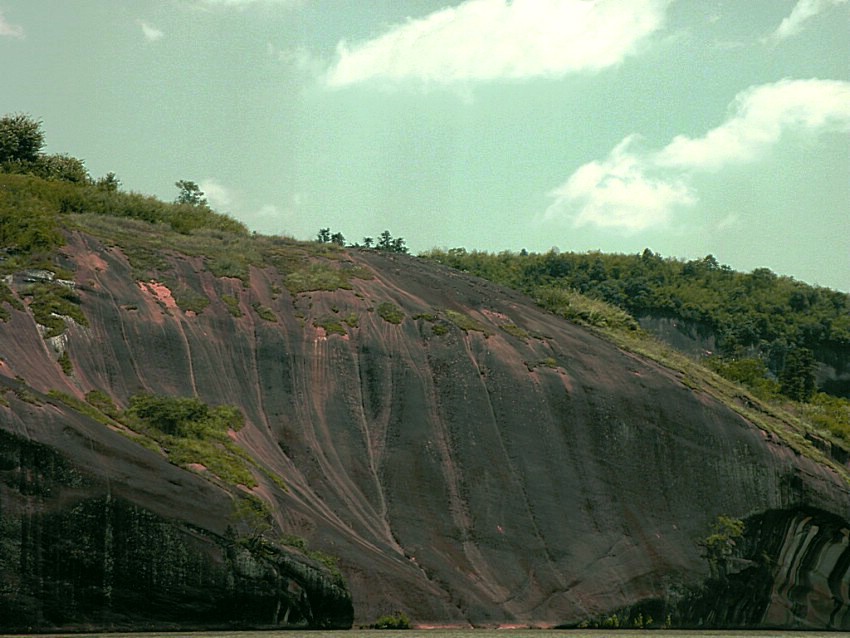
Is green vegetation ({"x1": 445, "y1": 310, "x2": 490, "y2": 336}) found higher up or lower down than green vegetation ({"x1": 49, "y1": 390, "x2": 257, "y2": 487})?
higher up

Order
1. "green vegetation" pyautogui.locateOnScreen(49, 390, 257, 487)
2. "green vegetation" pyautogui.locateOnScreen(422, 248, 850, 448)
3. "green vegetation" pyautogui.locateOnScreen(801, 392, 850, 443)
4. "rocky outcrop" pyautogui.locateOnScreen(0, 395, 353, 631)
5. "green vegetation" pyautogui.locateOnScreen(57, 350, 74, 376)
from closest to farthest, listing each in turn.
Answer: "rocky outcrop" pyautogui.locateOnScreen(0, 395, 353, 631)
"green vegetation" pyautogui.locateOnScreen(49, 390, 257, 487)
"green vegetation" pyautogui.locateOnScreen(57, 350, 74, 376)
"green vegetation" pyautogui.locateOnScreen(801, 392, 850, 443)
"green vegetation" pyautogui.locateOnScreen(422, 248, 850, 448)

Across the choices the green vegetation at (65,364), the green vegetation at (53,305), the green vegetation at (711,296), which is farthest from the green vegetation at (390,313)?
the green vegetation at (711,296)

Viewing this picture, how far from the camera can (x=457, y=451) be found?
44219mm

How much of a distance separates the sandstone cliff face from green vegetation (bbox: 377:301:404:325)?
0.08m

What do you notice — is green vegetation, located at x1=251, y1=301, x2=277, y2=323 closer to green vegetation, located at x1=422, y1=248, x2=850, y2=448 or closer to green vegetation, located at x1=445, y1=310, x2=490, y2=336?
green vegetation, located at x1=445, y1=310, x2=490, y2=336

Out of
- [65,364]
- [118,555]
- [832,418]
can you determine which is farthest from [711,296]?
[118,555]

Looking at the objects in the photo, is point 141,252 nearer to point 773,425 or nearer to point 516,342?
point 516,342

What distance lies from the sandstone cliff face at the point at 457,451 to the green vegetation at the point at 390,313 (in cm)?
8

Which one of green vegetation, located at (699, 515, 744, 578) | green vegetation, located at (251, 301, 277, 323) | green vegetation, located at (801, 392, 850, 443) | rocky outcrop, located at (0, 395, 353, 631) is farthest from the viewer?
green vegetation, located at (801, 392, 850, 443)

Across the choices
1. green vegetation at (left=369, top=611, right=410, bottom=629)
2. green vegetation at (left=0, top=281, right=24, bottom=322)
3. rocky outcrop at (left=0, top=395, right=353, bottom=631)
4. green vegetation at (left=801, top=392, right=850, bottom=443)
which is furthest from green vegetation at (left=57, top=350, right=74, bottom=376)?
green vegetation at (left=801, top=392, right=850, bottom=443)

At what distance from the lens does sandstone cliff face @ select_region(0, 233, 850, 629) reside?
38.8 meters

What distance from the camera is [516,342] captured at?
164ft

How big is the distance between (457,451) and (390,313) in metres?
7.36

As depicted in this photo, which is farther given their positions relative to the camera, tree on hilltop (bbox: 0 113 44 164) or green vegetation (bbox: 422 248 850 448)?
green vegetation (bbox: 422 248 850 448)
